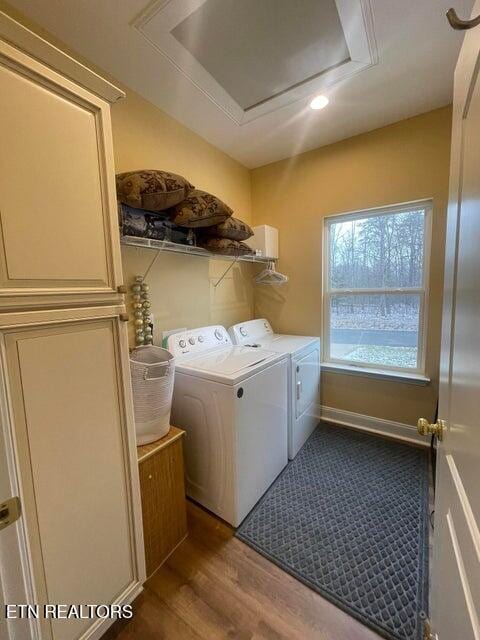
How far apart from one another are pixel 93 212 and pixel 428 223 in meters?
2.40

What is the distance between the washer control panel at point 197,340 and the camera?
6.18 ft

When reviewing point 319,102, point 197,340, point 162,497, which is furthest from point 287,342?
point 319,102

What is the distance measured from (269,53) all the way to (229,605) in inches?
108

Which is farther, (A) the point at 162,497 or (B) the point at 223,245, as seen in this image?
(B) the point at 223,245

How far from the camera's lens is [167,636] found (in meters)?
1.10

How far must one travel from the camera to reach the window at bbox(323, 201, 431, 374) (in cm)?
225

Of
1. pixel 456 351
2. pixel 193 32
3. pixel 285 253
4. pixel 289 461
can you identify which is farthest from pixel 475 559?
pixel 285 253

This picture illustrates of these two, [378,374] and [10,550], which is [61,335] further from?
[378,374]

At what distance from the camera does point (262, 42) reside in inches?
55.2

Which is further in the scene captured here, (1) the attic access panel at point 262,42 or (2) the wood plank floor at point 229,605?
(1) the attic access panel at point 262,42

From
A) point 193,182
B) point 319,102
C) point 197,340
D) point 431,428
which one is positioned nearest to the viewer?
point 431,428

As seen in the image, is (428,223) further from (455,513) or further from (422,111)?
(455,513)

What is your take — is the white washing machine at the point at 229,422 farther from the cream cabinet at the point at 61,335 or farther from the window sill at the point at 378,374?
the window sill at the point at 378,374

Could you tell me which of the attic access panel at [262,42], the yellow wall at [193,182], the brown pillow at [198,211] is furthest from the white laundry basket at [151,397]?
the attic access panel at [262,42]
